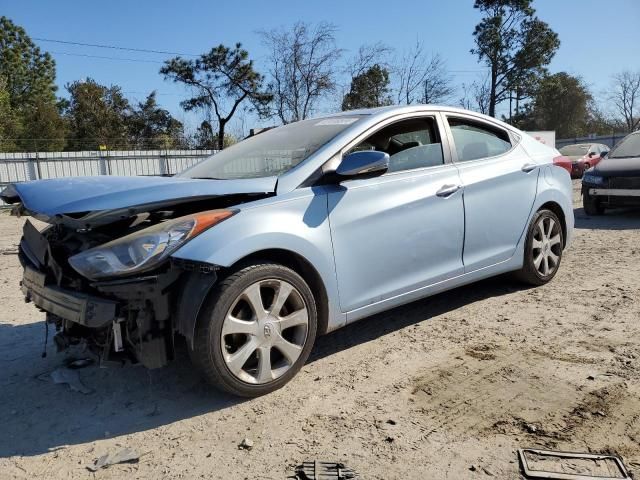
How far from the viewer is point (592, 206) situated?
9773mm

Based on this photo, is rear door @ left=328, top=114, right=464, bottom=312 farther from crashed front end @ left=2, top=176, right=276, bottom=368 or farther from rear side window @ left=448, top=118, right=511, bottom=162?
crashed front end @ left=2, top=176, right=276, bottom=368

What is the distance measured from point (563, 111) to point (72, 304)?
53.6 meters

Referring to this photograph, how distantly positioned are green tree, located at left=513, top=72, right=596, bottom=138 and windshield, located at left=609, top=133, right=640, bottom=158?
35.7 metres

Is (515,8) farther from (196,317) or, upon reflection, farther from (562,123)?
(196,317)

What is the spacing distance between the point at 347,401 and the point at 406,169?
1691 millimetres

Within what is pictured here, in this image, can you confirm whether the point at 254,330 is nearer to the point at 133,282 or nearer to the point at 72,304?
the point at 133,282

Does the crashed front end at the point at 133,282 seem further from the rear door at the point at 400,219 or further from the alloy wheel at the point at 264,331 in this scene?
the rear door at the point at 400,219

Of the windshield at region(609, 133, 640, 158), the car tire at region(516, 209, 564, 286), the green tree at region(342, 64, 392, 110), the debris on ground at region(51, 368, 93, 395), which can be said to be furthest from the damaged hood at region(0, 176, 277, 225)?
the green tree at region(342, 64, 392, 110)

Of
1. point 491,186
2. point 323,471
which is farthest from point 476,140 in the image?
point 323,471

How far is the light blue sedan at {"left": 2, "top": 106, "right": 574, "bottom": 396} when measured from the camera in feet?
8.77

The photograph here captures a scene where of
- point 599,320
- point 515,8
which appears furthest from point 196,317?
point 515,8

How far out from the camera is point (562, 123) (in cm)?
4969

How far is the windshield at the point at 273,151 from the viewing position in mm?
3453

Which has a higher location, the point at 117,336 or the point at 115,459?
Result: the point at 117,336
